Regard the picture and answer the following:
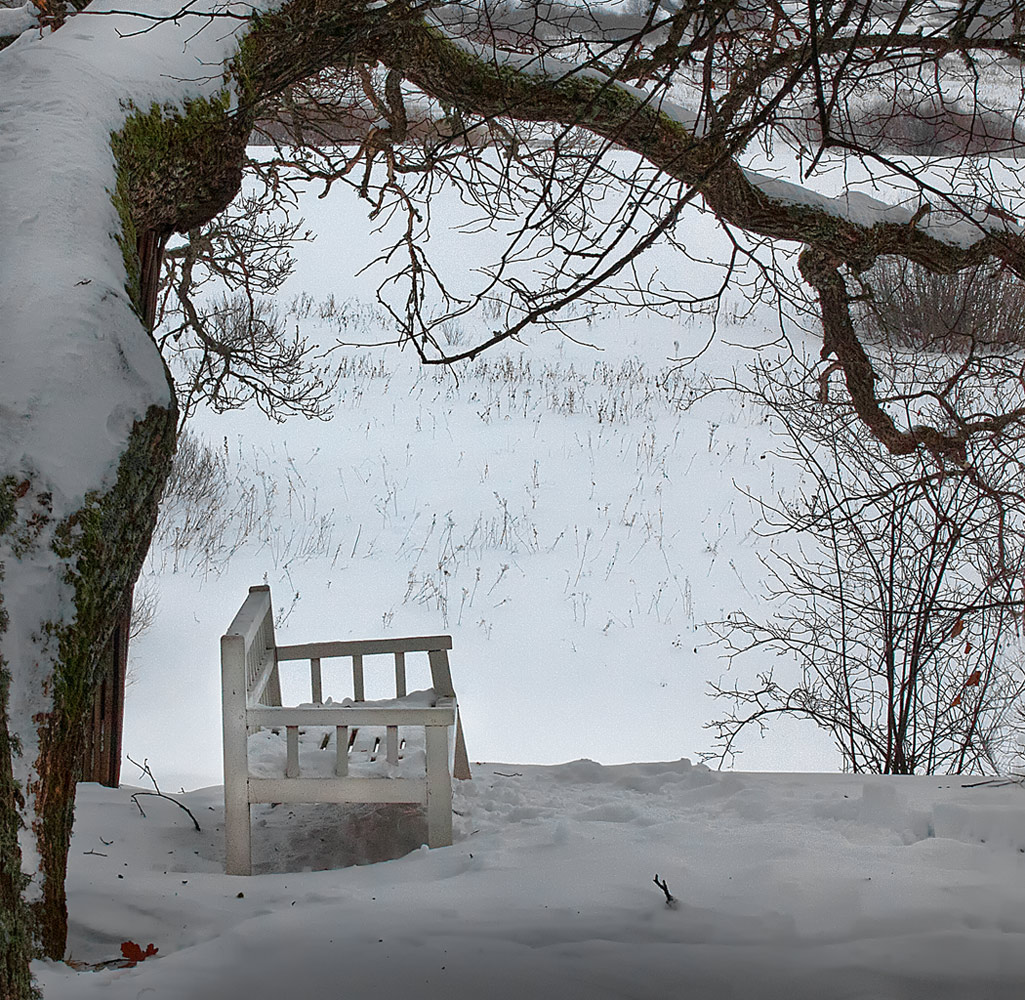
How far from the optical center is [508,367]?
12.6 metres

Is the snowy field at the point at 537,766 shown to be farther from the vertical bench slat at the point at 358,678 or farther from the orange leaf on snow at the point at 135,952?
the vertical bench slat at the point at 358,678

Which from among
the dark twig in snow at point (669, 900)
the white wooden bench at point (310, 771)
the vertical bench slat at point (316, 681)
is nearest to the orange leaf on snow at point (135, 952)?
the white wooden bench at point (310, 771)

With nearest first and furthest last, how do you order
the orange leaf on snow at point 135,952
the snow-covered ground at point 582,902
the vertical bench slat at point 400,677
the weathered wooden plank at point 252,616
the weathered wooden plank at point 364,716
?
the snow-covered ground at point 582,902, the orange leaf on snow at point 135,952, the weathered wooden plank at point 364,716, the weathered wooden plank at point 252,616, the vertical bench slat at point 400,677

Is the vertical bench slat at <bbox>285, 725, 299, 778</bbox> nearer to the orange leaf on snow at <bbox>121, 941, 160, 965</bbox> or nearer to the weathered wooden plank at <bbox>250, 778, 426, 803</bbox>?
the weathered wooden plank at <bbox>250, 778, 426, 803</bbox>

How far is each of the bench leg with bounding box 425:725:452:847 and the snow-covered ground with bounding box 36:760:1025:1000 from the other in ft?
0.18

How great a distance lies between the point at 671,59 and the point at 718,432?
901 centimetres

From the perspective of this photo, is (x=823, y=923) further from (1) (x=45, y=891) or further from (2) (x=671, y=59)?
(2) (x=671, y=59)

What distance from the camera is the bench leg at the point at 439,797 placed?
2.74m

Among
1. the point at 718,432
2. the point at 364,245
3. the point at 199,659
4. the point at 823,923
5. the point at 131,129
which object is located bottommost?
the point at 823,923

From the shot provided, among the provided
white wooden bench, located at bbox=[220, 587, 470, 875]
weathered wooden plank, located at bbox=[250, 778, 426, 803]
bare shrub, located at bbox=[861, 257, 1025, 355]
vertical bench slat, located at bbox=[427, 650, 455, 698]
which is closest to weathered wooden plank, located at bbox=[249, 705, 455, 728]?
white wooden bench, located at bbox=[220, 587, 470, 875]

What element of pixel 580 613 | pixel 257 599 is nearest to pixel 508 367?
pixel 580 613

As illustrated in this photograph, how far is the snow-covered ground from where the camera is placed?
187 cm

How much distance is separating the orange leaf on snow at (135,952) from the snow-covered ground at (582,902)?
2 cm

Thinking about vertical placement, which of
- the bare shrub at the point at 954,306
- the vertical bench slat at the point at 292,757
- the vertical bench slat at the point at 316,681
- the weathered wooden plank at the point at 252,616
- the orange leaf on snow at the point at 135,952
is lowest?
the orange leaf on snow at the point at 135,952
